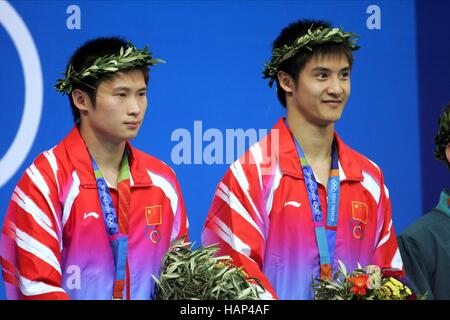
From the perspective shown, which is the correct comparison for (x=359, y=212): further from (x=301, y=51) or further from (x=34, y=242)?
(x=34, y=242)

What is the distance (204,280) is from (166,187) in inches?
28.3

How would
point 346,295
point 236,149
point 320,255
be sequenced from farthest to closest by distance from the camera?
point 236,149, point 320,255, point 346,295

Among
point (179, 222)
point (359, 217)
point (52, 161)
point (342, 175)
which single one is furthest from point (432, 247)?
point (52, 161)

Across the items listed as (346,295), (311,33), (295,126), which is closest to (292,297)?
(346,295)

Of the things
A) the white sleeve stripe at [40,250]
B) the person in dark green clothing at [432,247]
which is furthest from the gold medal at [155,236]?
the person in dark green clothing at [432,247]

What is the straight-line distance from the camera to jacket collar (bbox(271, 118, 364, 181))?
5.11m

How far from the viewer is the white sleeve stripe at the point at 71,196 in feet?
A: 15.8

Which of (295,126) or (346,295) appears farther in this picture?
(295,126)

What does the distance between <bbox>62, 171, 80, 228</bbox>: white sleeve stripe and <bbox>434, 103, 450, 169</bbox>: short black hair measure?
179cm

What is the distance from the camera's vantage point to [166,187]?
16.8ft

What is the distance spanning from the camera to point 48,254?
15.4 ft

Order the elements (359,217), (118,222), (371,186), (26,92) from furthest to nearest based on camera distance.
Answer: (26,92) → (371,186) → (359,217) → (118,222)

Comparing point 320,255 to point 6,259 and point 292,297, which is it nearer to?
point 292,297

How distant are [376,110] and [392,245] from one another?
914 mm
